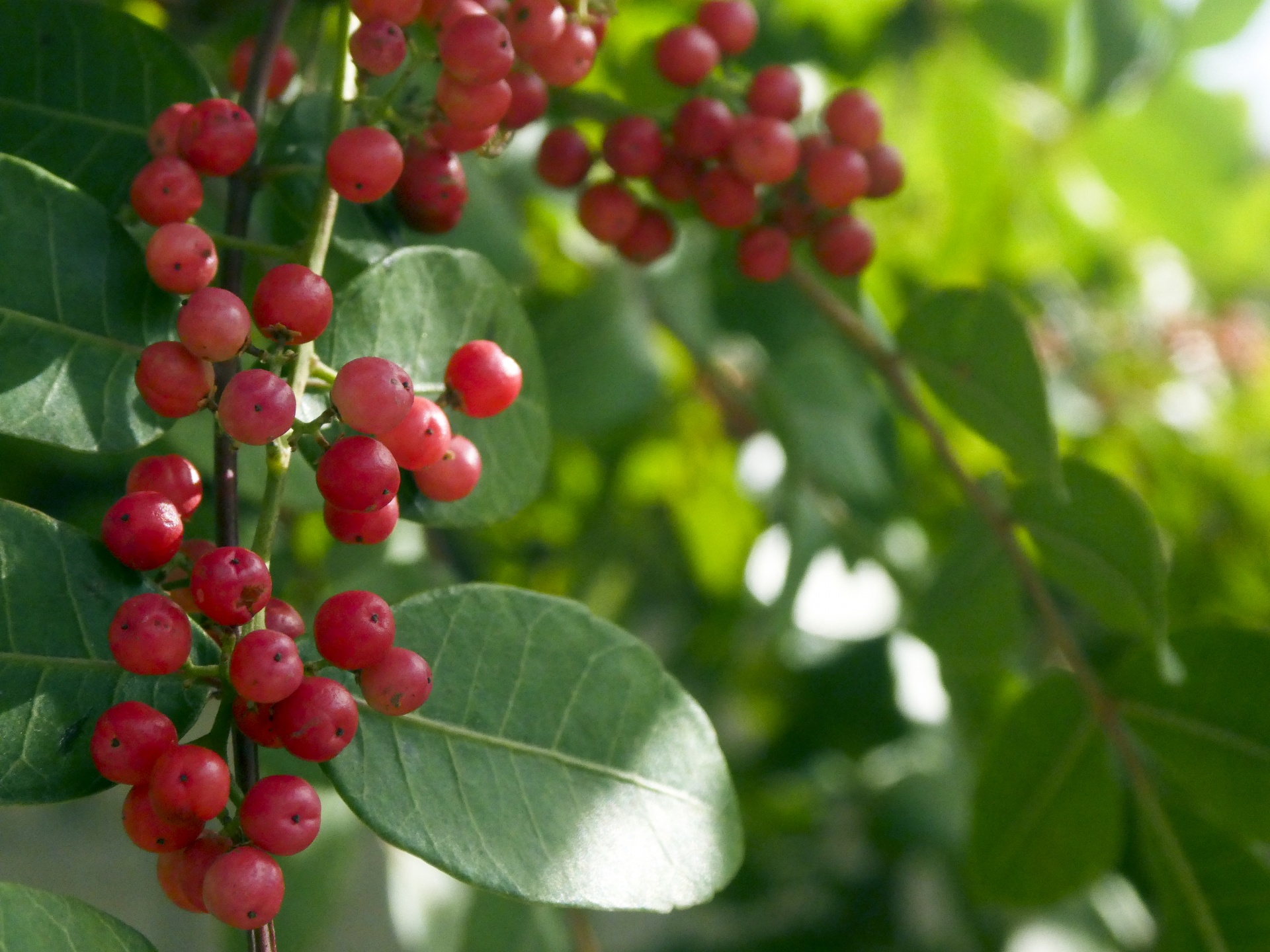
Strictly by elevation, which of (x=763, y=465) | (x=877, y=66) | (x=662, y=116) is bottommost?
(x=763, y=465)

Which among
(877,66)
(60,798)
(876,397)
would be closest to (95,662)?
(60,798)

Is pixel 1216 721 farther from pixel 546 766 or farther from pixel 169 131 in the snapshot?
pixel 169 131

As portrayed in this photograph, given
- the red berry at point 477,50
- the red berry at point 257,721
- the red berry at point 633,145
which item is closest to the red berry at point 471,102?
the red berry at point 477,50

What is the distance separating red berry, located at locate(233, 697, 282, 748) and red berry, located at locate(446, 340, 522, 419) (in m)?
0.12

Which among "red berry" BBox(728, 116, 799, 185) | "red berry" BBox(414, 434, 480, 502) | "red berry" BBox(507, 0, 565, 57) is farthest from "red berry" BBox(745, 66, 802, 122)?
"red berry" BBox(414, 434, 480, 502)

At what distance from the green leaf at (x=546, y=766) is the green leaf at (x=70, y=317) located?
108 millimetres

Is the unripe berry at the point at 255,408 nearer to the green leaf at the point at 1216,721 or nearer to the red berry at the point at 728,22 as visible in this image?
the red berry at the point at 728,22

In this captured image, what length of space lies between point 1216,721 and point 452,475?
1.35ft

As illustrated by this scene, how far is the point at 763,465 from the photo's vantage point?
0.99 m

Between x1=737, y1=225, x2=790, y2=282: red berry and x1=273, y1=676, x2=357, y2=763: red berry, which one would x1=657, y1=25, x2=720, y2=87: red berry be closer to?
x1=737, y1=225, x2=790, y2=282: red berry

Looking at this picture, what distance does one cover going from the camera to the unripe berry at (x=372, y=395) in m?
0.35

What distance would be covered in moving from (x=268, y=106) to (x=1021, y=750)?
481mm

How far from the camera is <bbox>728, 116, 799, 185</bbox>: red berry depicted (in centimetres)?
52

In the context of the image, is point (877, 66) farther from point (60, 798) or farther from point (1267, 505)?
point (60, 798)
